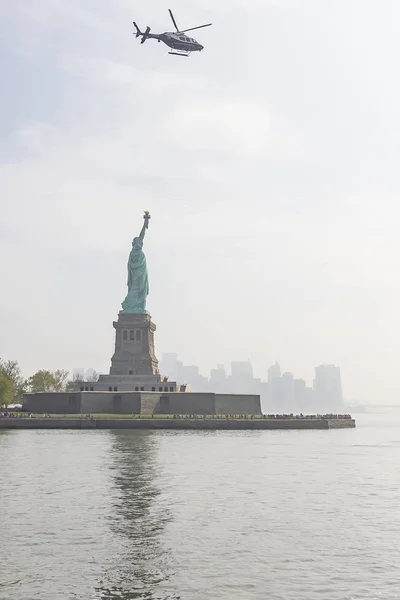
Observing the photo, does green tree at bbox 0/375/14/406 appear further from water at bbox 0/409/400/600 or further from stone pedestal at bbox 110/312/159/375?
water at bbox 0/409/400/600

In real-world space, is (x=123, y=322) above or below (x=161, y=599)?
above

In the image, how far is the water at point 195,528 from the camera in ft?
58.6

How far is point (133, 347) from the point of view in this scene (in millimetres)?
93500

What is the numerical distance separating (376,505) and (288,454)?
22.3m

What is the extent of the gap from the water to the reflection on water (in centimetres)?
6

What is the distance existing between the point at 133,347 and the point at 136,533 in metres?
70.3

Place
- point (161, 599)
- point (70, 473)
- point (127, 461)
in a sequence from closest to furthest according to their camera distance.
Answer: point (161, 599), point (70, 473), point (127, 461)

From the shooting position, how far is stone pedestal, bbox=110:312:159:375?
9225cm

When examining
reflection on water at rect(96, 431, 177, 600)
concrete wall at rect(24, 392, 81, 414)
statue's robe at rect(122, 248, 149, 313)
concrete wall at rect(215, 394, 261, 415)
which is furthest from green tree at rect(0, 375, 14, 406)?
reflection on water at rect(96, 431, 177, 600)

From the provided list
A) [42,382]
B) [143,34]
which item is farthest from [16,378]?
[143,34]

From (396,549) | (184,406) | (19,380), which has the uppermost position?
(19,380)

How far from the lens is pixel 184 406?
86000 millimetres

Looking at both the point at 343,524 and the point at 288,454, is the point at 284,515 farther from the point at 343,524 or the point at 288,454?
the point at 288,454

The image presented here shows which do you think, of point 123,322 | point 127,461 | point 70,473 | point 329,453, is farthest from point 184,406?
point 70,473
